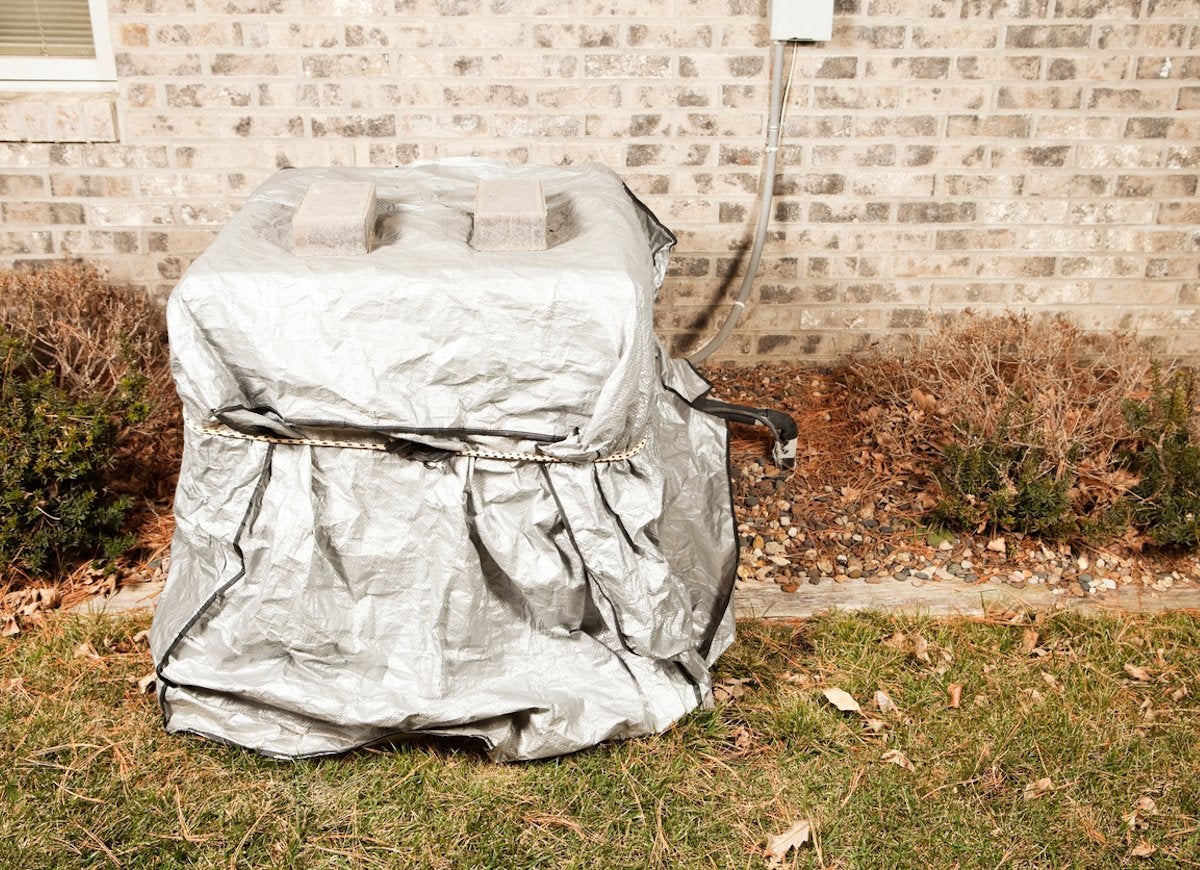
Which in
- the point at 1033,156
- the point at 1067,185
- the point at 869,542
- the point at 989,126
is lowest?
the point at 869,542

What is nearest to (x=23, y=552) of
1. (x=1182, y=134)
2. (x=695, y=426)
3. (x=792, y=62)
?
(x=695, y=426)

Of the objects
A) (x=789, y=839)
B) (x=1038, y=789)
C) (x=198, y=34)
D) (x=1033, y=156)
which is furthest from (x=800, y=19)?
(x=789, y=839)

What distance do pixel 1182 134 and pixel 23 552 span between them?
4.40 meters

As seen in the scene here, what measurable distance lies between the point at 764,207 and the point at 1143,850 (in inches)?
103

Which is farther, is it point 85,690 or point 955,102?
point 955,102

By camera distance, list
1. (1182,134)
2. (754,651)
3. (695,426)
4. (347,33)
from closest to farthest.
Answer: (754,651) < (695,426) < (347,33) < (1182,134)

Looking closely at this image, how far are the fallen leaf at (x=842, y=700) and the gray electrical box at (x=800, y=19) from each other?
7.91 feet

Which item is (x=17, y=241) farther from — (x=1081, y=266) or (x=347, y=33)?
(x=1081, y=266)

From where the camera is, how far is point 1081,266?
454 cm

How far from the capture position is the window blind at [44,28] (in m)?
4.14

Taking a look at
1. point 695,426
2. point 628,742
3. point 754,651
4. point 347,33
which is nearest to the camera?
point 628,742

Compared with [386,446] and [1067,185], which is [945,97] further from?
[386,446]

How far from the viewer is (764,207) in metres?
4.27

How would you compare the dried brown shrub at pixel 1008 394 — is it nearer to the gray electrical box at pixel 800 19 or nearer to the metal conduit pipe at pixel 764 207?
the metal conduit pipe at pixel 764 207
